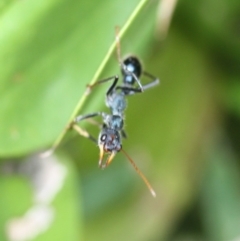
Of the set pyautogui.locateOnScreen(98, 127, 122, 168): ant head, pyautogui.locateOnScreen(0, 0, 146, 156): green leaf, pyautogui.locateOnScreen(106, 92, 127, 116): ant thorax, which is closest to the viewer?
pyautogui.locateOnScreen(0, 0, 146, 156): green leaf

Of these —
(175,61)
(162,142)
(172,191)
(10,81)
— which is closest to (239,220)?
(172,191)

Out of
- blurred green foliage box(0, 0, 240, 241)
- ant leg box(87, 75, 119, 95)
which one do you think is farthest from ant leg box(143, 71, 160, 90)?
ant leg box(87, 75, 119, 95)

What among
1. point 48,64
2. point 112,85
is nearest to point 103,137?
point 112,85

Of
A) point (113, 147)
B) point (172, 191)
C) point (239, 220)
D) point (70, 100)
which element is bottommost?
point (239, 220)

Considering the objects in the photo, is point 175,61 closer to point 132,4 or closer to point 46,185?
point 132,4

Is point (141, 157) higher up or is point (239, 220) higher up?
point (141, 157)

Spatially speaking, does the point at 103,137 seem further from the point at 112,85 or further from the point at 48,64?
the point at 48,64

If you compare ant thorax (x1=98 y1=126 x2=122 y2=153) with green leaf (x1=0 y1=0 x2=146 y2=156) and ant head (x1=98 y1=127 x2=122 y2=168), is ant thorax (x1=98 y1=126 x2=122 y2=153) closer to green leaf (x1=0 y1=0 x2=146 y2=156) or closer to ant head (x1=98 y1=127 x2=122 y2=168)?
ant head (x1=98 y1=127 x2=122 y2=168)
